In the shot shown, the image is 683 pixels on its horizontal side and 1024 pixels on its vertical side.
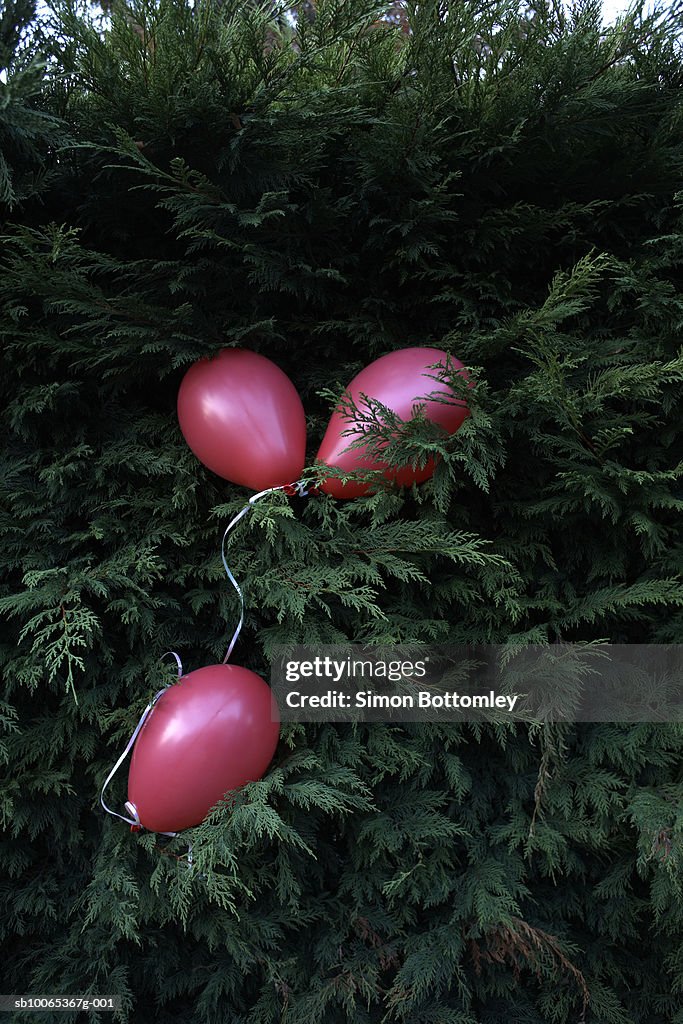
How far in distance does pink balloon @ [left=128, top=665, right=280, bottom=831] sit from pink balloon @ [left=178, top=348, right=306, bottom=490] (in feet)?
1.70

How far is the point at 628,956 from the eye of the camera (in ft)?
5.88

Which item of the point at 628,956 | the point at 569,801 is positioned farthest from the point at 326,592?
the point at 628,956

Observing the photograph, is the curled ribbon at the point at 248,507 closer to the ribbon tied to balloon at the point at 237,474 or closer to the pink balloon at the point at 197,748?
the ribbon tied to balloon at the point at 237,474

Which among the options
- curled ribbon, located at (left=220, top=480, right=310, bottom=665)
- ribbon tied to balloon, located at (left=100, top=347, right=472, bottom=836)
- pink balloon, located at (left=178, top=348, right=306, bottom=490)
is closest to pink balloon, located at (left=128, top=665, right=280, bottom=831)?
ribbon tied to balloon, located at (left=100, top=347, right=472, bottom=836)

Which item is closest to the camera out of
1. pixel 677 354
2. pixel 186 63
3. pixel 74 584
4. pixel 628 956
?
pixel 186 63

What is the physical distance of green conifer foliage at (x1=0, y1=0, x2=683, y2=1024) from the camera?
1.49 m

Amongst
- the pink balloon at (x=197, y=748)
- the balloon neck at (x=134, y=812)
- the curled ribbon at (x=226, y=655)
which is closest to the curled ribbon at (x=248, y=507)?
the curled ribbon at (x=226, y=655)

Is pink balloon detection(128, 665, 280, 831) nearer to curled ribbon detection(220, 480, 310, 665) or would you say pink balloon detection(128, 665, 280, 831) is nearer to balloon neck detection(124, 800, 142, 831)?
balloon neck detection(124, 800, 142, 831)

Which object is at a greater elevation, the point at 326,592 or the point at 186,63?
the point at 186,63

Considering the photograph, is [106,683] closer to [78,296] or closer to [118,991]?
[118,991]

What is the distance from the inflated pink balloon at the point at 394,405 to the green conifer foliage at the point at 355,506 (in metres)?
0.06

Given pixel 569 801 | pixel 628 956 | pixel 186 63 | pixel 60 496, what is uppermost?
pixel 186 63

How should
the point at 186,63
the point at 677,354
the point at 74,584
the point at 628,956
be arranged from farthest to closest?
the point at 628,956 < the point at 677,354 < the point at 74,584 < the point at 186,63

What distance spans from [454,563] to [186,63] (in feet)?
4.45
